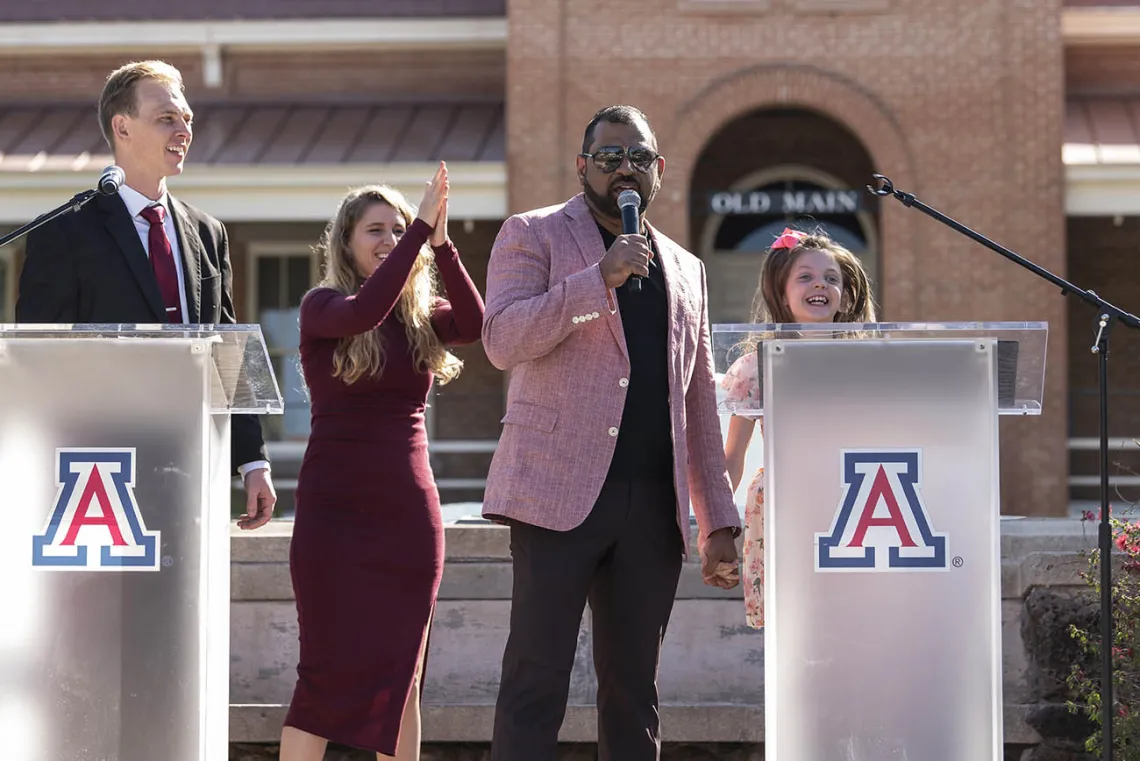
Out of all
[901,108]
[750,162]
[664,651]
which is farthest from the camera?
[750,162]

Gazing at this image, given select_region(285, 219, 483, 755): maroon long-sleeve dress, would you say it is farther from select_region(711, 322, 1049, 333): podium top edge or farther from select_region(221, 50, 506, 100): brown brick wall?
select_region(221, 50, 506, 100): brown brick wall

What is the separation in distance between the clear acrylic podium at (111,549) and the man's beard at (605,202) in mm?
983

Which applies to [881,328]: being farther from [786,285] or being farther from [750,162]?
[750,162]

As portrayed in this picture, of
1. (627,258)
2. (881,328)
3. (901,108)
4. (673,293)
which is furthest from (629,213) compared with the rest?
(901,108)

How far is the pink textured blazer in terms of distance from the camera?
3.76 metres

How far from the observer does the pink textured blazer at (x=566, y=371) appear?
3764 mm

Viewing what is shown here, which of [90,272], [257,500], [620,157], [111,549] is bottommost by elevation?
[111,549]

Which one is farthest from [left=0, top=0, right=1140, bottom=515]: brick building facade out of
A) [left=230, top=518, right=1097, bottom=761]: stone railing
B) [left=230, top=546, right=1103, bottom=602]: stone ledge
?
[left=230, top=546, right=1103, bottom=602]: stone ledge

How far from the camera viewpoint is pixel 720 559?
3994mm

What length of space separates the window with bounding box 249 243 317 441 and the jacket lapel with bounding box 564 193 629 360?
43.1ft

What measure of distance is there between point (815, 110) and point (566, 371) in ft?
36.7

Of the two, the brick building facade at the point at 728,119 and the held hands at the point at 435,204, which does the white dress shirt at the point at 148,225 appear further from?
the brick building facade at the point at 728,119

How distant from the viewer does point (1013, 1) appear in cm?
1412

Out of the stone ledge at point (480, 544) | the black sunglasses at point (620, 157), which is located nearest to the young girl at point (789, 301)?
the black sunglasses at point (620, 157)
